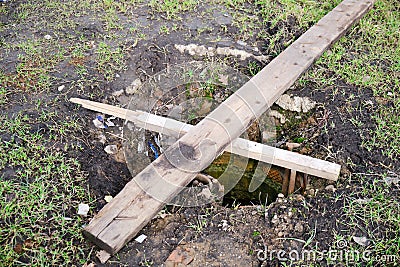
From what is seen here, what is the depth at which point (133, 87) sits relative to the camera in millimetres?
3363

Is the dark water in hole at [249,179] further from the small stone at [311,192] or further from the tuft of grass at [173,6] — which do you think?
the tuft of grass at [173,6]

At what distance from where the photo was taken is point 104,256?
2244mm

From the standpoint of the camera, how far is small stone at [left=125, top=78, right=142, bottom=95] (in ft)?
10.9

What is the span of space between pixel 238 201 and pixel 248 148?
52 cm

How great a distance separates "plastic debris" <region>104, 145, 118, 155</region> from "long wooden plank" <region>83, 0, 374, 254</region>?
19.4 inches

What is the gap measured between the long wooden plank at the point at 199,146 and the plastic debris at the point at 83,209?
0.71 ft

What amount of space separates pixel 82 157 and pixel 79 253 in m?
0.70

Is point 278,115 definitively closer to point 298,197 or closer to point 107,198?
point 298,197

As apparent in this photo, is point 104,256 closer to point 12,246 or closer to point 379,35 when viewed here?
point 12,246

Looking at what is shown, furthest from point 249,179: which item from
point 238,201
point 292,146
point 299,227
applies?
point 299,227

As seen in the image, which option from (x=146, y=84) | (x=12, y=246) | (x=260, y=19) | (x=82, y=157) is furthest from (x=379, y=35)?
(x=12, y=246)

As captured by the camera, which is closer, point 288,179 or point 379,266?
point 379,266

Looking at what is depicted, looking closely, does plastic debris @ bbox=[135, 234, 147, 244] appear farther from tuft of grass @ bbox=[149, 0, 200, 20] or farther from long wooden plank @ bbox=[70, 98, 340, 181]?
tuft of grass @ bbox=[149, 0, 200, 20]

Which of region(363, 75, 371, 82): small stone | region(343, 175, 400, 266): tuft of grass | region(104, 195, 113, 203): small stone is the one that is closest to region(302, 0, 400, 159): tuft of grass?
region(363, 75, 371, 82): small stone
